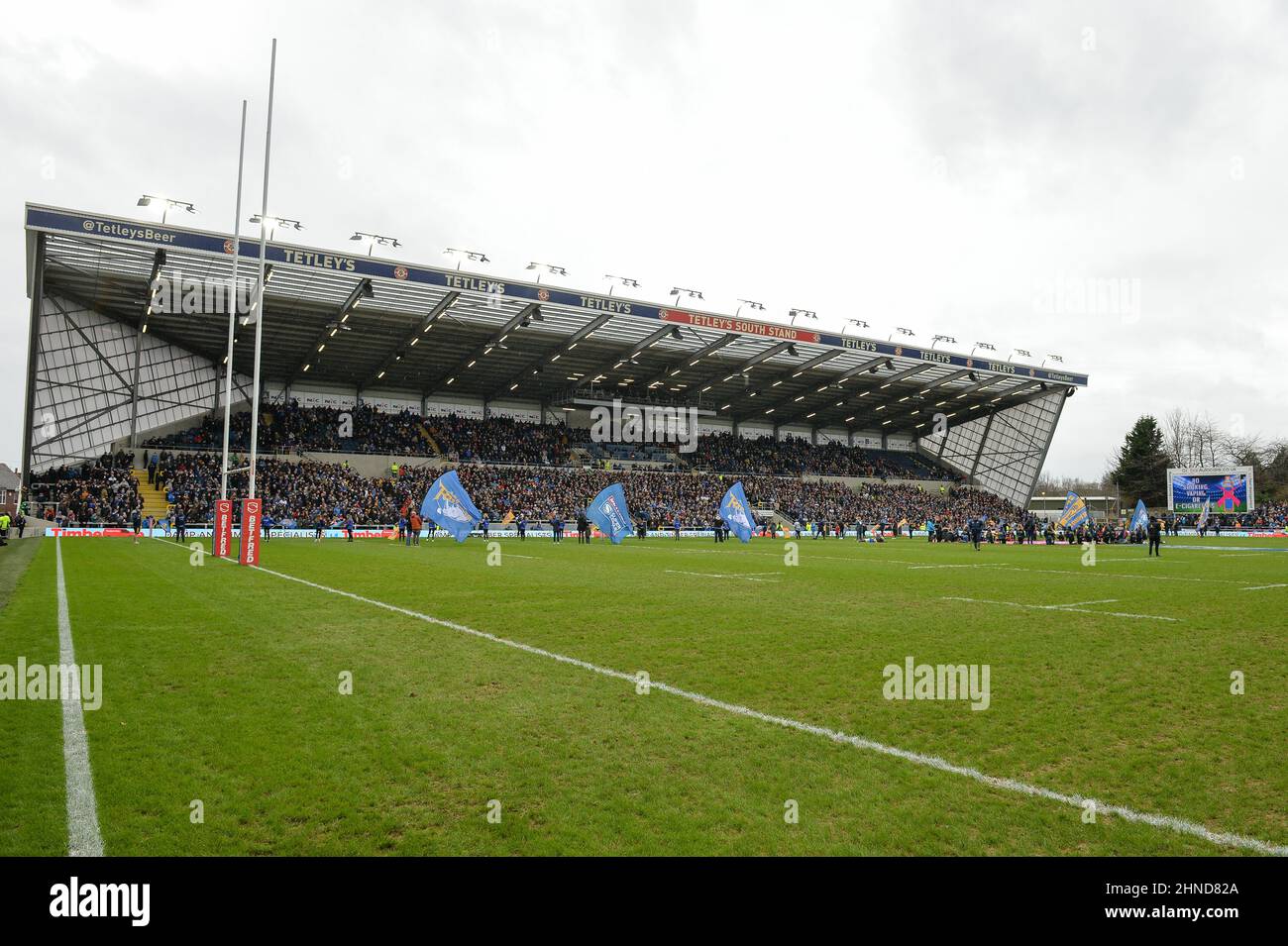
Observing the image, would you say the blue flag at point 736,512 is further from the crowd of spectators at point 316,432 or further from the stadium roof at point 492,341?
the crowd of spectators at point 316,432

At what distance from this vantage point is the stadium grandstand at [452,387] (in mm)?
40062

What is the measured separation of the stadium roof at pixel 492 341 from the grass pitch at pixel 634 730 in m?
29.3

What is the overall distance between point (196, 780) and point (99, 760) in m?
0.96

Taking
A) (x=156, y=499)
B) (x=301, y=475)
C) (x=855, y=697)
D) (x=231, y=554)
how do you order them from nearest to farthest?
(x=855, y=697), (x=231, y=554), (x=156, y=499), (x=301, y=475)

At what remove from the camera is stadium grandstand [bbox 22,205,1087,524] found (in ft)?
131

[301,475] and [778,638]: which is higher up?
[301,475]

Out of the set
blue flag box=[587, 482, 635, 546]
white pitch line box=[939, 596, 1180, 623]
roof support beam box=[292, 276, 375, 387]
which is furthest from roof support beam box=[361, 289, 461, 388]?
white pitch line box=[939, 596, 1180, 623]

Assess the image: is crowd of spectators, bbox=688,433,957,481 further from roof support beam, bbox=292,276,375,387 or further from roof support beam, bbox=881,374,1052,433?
roof support beam, bbox=292,276,375,387

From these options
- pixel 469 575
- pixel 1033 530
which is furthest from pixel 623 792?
pixel 1033 530

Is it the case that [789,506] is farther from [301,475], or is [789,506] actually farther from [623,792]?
[623,792]

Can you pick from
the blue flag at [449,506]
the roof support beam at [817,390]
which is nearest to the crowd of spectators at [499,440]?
the roof support beam at [817,390]

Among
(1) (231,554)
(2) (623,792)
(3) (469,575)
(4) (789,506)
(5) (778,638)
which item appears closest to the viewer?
(2) (623,792)

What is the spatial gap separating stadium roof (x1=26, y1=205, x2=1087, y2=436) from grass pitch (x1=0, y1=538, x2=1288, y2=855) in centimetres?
2932
